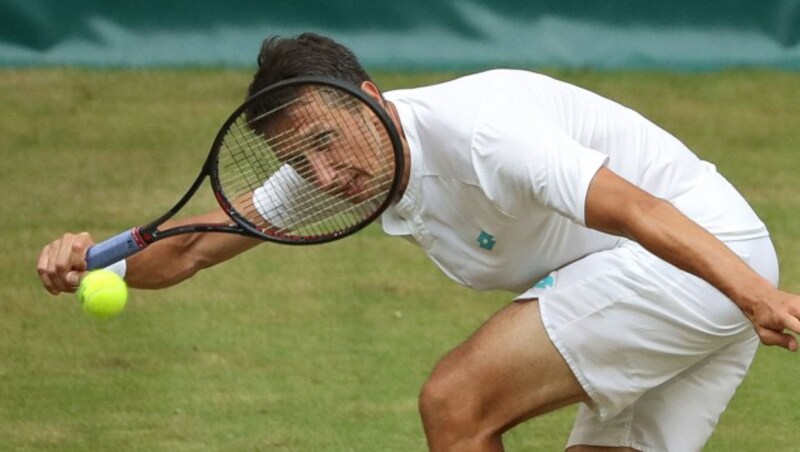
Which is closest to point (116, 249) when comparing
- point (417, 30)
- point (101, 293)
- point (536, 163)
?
point (101, 293)

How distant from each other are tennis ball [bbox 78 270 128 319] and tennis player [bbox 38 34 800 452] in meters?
0.05

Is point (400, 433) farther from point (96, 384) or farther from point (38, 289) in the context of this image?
point (38, 289)

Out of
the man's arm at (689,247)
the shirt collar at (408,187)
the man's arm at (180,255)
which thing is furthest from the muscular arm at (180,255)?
the man's arm at (689,247)

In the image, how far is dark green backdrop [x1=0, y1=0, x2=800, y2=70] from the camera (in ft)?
32.3

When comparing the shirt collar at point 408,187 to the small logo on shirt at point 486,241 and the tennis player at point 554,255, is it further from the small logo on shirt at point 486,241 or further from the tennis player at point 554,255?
the small logo on shirt at point 486,241

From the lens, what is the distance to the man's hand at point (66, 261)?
14.2ft

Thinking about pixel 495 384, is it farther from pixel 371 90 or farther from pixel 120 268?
pixel 120 268

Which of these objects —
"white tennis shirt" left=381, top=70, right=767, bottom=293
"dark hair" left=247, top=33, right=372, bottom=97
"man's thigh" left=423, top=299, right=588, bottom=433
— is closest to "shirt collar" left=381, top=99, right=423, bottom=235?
"white tennis shirt" left=381, top=70, right=767, bottom=293

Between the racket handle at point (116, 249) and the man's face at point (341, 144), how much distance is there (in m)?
0.45

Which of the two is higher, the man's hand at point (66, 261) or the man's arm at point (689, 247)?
the man's arm at point (689, 247)

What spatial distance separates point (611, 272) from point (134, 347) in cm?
275

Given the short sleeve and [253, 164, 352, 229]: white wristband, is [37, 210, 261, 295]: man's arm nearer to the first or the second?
[253, 164, 352, 229]: white wristband

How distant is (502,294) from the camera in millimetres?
7152

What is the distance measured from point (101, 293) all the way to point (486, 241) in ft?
3.17
